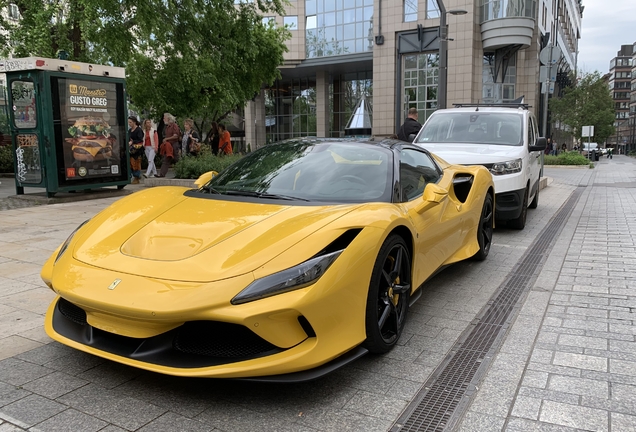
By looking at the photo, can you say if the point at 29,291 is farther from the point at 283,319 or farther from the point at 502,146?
the point at 502,146

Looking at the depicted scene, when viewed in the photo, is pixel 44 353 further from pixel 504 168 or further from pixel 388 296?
pixel 504 168

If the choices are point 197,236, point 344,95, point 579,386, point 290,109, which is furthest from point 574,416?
point 290,109

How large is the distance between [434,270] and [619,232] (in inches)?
206

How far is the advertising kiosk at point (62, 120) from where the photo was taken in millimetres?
9477

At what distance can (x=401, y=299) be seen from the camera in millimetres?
3393

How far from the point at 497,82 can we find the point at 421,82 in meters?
4.75

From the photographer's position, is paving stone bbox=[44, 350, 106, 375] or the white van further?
the white van

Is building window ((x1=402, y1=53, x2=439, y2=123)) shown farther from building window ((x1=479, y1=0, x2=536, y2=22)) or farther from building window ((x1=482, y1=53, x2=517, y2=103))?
building window ((x1=479, y1=0, x2=536, y2=22))

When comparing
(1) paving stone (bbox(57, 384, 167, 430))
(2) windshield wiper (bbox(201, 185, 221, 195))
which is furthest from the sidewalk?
(2) windshield wiper (bbox(201, 185, 221, 195))

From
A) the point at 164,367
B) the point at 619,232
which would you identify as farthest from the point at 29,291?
the point at 619,232

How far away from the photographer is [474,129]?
8.28 metres

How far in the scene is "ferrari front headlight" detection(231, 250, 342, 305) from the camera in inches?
95.1

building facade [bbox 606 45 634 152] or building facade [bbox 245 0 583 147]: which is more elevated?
building facade [bbox 606 45 634 152]

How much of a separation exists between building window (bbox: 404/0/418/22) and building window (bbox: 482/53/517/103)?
203 inches
